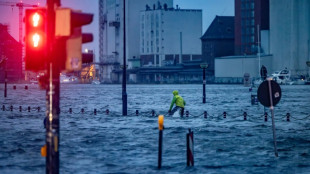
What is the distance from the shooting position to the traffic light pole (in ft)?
30.0

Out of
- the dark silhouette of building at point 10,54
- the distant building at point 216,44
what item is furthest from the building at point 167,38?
the dark silhouette of building at point 10,54

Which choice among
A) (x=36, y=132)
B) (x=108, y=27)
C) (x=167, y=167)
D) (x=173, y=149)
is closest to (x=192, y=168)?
(x=167, y=167)

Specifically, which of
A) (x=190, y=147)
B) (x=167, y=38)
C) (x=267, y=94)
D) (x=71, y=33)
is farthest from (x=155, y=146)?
(x=167, y=38)

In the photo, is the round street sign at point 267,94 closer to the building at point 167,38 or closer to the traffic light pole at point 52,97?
the traffic light pole at point 52,97

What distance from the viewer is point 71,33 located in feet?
29.0

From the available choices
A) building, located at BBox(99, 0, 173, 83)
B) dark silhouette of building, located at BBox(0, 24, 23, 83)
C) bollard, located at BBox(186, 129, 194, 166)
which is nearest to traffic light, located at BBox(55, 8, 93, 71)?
bollard, located at BBox(186, 129, 194, 166)

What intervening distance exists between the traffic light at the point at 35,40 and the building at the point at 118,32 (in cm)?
15468

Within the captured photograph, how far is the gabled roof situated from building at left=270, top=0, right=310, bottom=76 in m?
31.6

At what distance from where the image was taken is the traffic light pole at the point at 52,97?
30.0 feet

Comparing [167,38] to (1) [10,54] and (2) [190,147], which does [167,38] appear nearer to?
(1) [10,54]

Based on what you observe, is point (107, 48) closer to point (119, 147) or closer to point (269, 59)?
point (269, 59)

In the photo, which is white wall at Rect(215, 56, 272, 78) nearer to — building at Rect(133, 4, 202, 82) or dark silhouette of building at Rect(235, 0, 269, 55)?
dark silhouette of building at Rect(235, 0, 269, 55)

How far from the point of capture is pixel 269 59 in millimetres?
118625

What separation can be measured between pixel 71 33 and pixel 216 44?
449ft
